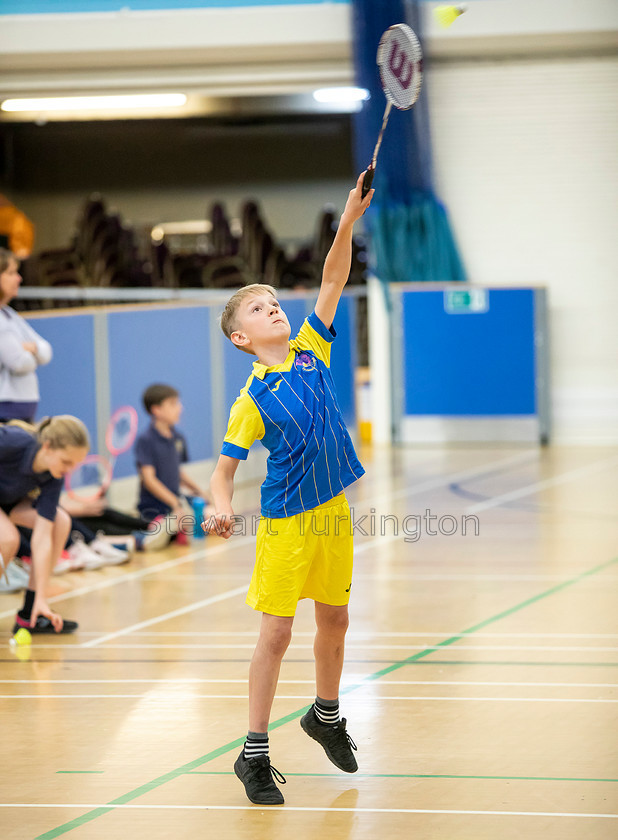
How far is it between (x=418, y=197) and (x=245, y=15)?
2.65 metres

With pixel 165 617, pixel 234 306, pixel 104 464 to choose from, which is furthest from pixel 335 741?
pixel 104 464

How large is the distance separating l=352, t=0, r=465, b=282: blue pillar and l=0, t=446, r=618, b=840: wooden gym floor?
18.3 ft

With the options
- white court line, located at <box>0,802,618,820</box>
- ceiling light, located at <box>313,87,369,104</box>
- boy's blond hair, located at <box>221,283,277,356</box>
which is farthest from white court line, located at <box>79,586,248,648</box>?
ceiling light, located at <box>313,87,369,104</box>

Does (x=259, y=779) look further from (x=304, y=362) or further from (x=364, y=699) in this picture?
(x=304, y=362)

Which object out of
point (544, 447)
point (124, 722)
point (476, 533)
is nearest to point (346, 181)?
point (544, 447)

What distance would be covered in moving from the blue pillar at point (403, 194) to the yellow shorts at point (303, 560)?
9.32 metres

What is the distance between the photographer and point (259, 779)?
10.6ft

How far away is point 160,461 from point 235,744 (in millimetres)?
4137

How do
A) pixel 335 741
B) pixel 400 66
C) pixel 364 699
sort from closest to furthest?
1. pixel 335 741
2. pixel 364 699
3. pixel 400 66

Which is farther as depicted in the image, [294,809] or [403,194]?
[403,194]

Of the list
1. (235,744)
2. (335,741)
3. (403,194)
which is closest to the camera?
(335,741)

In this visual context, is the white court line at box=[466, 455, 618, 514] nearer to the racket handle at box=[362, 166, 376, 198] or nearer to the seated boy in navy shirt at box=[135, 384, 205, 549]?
the seated boy in navy shirt at box=[135, 384, 205, 549]

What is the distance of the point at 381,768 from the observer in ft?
11.4

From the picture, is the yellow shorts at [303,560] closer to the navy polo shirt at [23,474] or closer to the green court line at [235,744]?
the green court line at [235,744]
